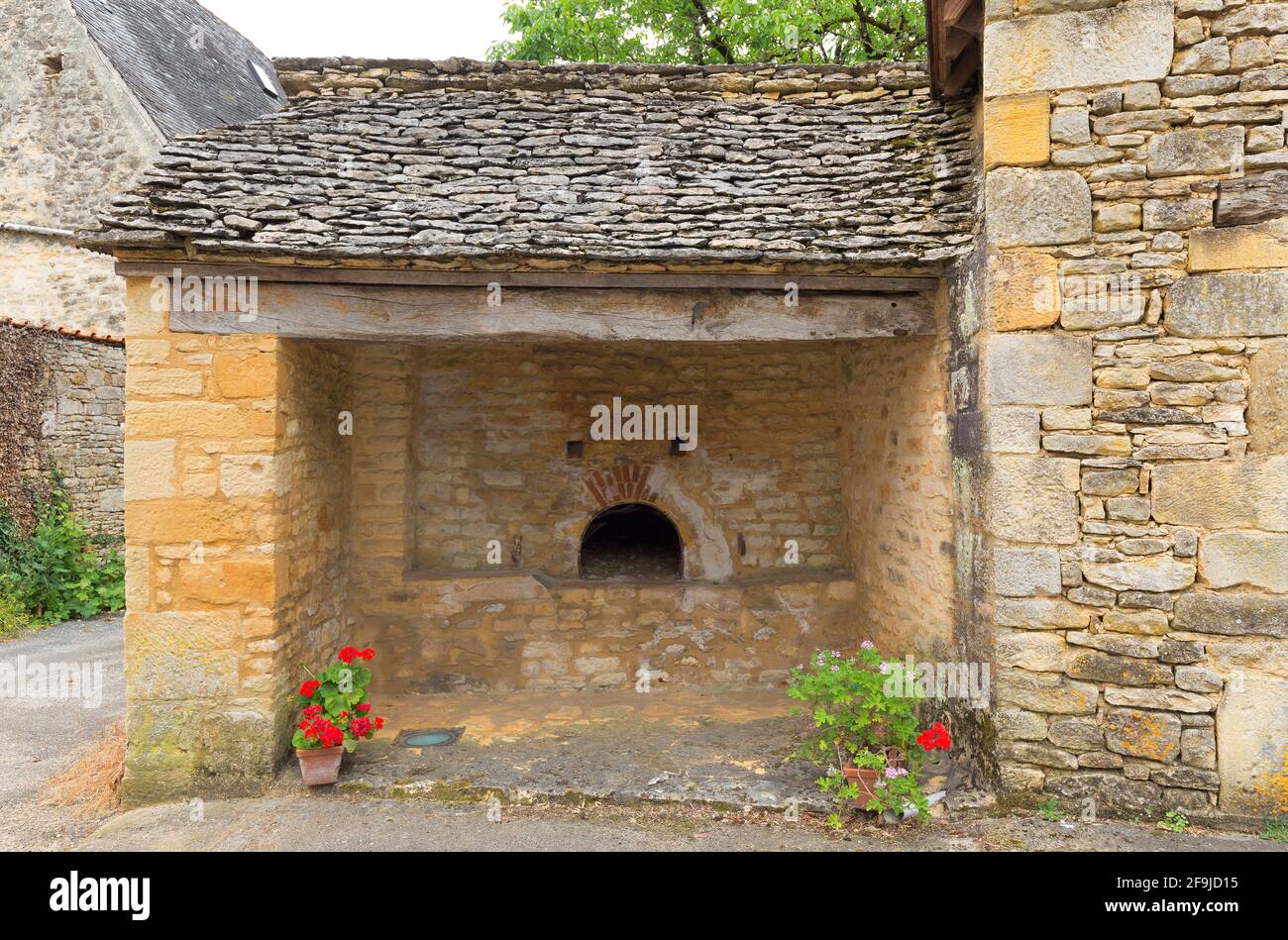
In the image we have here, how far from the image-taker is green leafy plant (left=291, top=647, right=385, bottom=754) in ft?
13.9

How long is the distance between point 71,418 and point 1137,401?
1014 centimetres

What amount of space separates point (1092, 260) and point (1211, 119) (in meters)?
0.80

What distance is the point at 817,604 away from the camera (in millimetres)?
6441

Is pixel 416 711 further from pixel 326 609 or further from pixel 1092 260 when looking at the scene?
pixel 1092 260

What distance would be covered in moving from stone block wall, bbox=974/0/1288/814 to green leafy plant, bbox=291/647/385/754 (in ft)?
10.9

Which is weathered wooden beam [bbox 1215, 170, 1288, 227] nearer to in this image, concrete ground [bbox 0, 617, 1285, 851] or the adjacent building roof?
concrete ground [bbox 0, 617, 1285, 851]

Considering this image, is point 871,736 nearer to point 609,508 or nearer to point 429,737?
point 429,737

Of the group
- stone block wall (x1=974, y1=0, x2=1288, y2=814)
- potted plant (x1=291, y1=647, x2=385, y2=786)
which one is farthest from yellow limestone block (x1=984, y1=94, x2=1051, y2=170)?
potted plant (x1=291, y1=647, x2=385, y2=786)

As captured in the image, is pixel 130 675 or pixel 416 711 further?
A: pixel 416 711

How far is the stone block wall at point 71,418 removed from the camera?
8508 millimetres

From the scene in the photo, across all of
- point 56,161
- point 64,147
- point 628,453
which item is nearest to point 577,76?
point 628,453

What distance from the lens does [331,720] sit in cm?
437

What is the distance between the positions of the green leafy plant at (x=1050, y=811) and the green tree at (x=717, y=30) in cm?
945

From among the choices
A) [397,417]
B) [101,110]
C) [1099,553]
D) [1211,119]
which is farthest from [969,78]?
[101,110]
